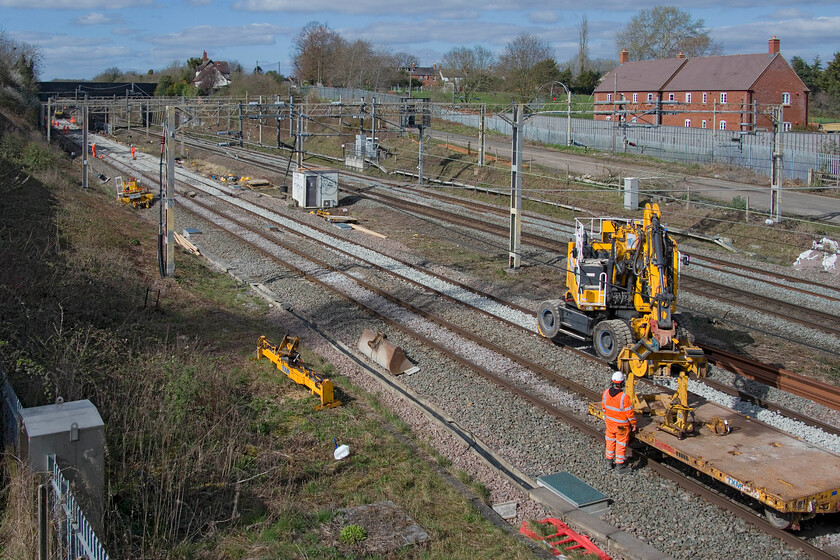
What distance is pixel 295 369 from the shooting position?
39.1 feet

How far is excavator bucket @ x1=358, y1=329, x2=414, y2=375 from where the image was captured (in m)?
13.4

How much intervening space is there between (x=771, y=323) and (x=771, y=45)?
47.2m

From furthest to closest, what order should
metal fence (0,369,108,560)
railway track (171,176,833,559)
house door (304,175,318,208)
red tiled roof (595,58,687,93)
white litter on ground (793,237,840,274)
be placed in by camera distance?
red tiled roof (595,58,687,93), house door (304,175,318,208), white litter on ground (793,237,840,274), railway track (171,176,833,559), metal fence (0,369,108,560)

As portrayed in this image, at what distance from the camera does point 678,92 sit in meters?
59.8

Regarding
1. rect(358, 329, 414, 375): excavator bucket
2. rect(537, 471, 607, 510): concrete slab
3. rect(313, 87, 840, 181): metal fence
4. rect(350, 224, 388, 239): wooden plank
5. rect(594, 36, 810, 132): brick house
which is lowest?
rect(537, 471, 607, 510): concrete slab

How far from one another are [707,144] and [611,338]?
1291 inches

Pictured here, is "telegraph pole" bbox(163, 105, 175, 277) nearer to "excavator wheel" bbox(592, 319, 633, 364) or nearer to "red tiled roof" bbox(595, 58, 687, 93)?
"excavator wheel" bbox(592, 319, 633, 364)

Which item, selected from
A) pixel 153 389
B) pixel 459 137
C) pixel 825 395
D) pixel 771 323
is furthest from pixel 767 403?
pixel 459 137

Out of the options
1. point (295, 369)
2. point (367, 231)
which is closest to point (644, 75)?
point (367, 231)

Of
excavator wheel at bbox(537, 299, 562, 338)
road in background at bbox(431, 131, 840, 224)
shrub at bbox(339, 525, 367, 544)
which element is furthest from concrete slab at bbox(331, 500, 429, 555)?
road in background at bbox(431, 131, 840, 224)

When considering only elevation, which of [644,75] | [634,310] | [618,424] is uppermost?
[644,75]

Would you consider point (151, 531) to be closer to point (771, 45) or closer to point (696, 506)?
point (696, 506)

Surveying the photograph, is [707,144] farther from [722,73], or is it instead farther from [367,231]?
[367,231]

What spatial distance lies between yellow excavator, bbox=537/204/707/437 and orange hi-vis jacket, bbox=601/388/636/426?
41cm
